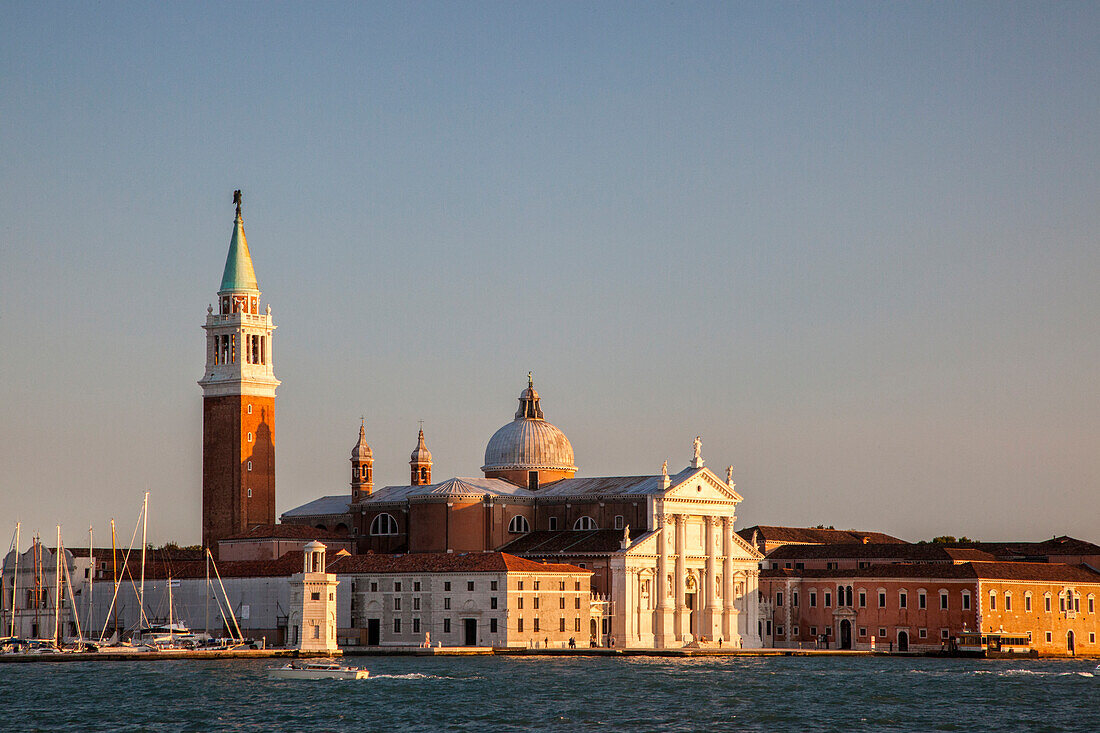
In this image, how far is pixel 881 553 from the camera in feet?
323

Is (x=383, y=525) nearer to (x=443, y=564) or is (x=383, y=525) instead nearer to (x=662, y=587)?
(x=443, y=564)

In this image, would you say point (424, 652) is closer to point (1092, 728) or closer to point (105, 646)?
point (105, 646)

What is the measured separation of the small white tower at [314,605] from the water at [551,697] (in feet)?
6.49

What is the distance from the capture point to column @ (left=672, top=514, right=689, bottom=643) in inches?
3568

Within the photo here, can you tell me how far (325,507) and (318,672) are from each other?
108 feet

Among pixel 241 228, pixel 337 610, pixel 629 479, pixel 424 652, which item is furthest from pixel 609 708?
pixel 241 228

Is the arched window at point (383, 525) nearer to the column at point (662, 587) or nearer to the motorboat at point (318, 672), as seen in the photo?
the column at point (662, 587)

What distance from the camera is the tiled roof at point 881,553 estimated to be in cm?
9750

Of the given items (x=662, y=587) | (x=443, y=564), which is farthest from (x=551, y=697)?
(x=662, y=587)

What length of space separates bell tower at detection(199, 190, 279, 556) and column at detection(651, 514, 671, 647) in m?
18.5

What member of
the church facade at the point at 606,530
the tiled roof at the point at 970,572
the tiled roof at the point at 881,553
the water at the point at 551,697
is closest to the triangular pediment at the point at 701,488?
the church facade at the point at 606,530

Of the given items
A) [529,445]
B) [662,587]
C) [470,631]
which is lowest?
[470,631]

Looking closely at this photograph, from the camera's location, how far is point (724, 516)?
9306 centimetres

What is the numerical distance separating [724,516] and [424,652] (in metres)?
17.7
